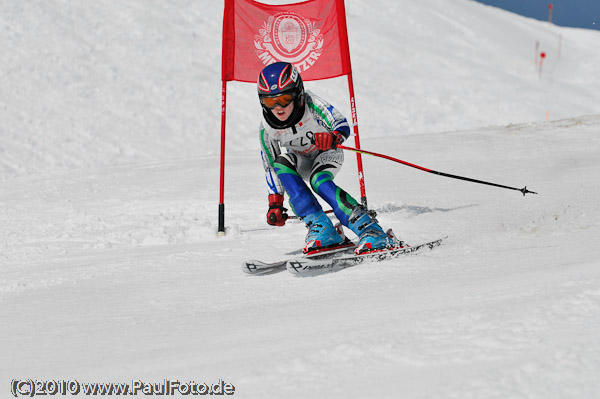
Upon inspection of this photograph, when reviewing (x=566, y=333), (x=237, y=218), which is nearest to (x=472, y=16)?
(x=237, y=218)

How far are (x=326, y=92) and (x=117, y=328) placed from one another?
1590 cm

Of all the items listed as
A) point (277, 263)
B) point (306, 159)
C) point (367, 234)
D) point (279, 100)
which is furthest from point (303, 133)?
point (277, 263)

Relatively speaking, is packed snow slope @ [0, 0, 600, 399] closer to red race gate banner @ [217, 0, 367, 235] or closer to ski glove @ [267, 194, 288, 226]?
ski glove @ [267, 194, 288, 226]

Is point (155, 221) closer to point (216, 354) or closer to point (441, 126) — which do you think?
point (216, 354)

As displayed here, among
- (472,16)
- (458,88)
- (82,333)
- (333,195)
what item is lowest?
(82,333)

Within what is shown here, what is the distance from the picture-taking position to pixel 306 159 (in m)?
4.80

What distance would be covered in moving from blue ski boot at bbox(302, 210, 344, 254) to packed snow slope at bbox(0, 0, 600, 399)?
1.37 feet

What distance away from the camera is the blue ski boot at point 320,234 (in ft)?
14.4

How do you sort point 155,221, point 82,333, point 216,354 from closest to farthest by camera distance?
point 216,354 → point 82,333 → point 155,221

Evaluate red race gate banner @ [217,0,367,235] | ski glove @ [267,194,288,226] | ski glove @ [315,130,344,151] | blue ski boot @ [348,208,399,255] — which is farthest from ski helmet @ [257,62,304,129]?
red race gate banner @ [217,0,367,235]

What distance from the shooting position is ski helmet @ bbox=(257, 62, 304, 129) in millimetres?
4449

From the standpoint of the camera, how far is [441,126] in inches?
694

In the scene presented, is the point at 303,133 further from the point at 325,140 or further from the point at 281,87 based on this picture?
the point at 281,87
